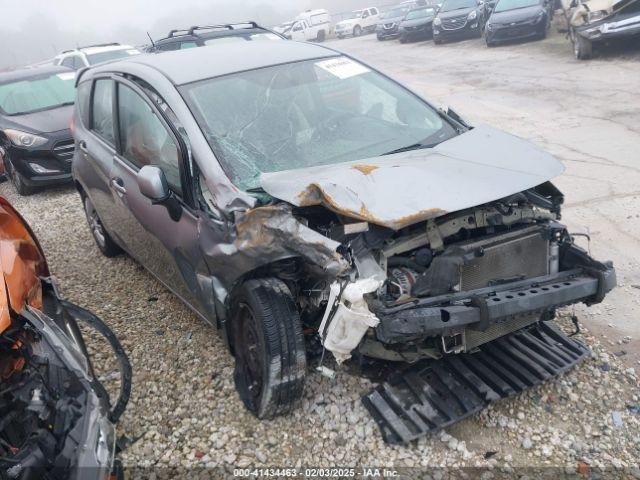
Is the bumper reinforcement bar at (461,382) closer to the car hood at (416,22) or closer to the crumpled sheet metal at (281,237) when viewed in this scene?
the crumpled sheet metal at (281,237)

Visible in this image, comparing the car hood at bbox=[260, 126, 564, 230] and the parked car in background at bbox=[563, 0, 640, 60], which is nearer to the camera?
the car hood at bbox=[260, 126, 564, 230]

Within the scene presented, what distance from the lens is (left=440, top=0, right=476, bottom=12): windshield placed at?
18.5 m

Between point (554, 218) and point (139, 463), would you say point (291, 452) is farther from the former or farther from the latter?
point (554, 218)

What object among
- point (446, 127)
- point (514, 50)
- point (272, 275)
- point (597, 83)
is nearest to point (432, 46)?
point (514, 50)

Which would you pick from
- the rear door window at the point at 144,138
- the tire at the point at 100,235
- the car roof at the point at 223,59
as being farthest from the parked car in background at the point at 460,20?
the rear door window at the point at 144,138

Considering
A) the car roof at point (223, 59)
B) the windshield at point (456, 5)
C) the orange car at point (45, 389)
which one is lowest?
the windshield at point (456, 5)

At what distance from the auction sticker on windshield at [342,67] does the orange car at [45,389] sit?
225 centimetres

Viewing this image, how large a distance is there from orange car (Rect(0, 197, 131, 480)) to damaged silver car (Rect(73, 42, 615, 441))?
754mm

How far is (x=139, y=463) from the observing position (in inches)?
110

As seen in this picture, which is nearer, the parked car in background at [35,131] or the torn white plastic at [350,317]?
the torn white plastic at [350,317]

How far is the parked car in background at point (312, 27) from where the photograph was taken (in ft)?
102

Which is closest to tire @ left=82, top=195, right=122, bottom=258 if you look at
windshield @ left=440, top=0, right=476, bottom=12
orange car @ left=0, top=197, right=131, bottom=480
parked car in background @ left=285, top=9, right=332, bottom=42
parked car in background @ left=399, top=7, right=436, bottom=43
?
orange car @ left=0, top=197, right=131, bottom=480

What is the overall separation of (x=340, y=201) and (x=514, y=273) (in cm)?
106

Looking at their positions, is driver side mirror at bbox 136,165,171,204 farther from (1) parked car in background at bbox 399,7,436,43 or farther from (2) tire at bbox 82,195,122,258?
(1) parked car in background at bbox 399,7,436,43
